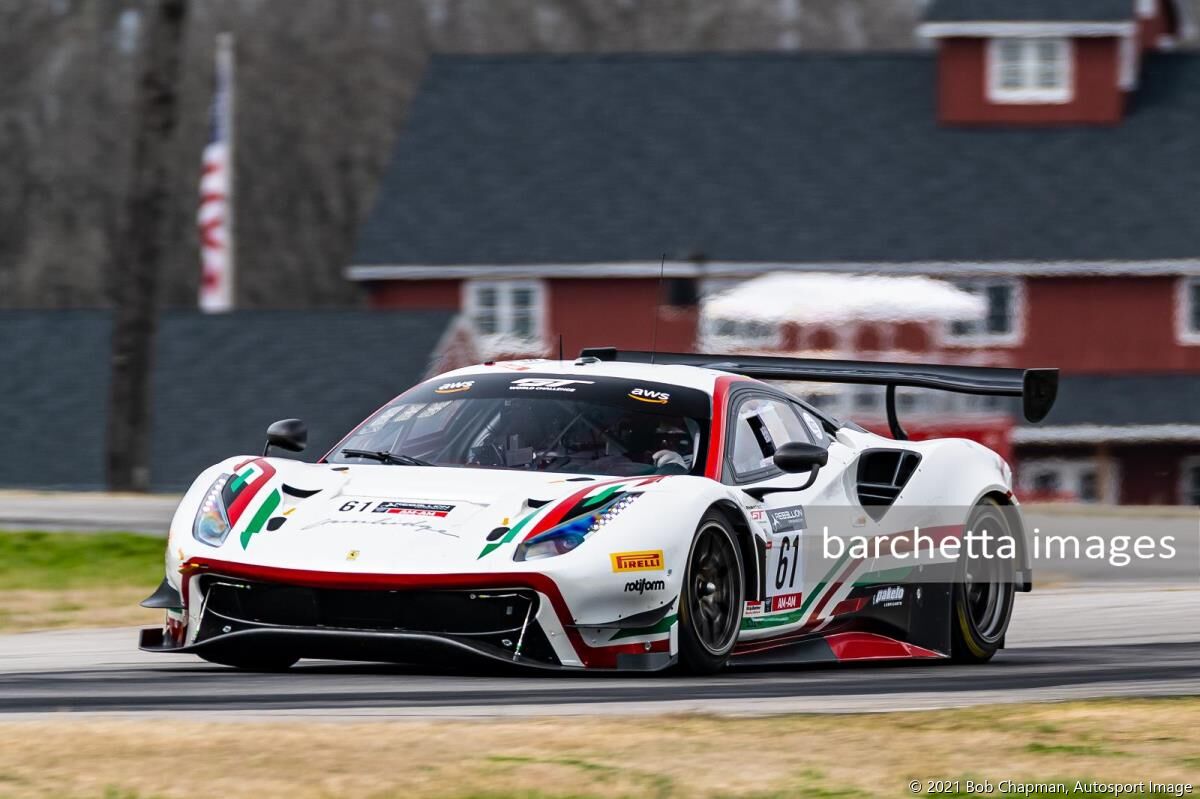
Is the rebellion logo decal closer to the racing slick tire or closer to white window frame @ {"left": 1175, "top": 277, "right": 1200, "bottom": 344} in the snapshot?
the racing slick tire

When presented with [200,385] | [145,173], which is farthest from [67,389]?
[145,173]

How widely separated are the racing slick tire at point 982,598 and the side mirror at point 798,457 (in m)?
1.34

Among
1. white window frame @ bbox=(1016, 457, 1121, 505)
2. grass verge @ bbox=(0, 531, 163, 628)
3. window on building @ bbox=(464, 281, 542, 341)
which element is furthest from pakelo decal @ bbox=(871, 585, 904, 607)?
window on building @ bbox=(464, 281, 542, 341)

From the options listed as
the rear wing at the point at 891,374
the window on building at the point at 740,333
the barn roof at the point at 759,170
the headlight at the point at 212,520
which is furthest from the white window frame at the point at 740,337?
the headlight at the point at 212,520

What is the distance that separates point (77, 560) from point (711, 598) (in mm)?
8583

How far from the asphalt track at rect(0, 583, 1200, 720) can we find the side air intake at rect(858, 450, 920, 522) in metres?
0.68

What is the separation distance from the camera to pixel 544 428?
30.5 feet

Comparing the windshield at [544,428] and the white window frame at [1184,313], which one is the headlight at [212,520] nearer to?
the windshield at [544,428]

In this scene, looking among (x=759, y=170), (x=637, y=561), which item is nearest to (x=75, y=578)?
(x=637, y=561)

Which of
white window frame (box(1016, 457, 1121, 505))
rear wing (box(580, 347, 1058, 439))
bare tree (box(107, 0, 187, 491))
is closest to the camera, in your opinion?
rear wing (box(580, 347, 1058, 439))

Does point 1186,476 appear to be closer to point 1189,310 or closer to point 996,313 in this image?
point 1189,310

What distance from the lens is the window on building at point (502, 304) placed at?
122ft

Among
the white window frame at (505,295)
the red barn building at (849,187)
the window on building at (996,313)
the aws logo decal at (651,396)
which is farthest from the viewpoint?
the white window frame at (505,295)

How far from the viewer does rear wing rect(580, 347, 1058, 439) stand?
33.4ft
